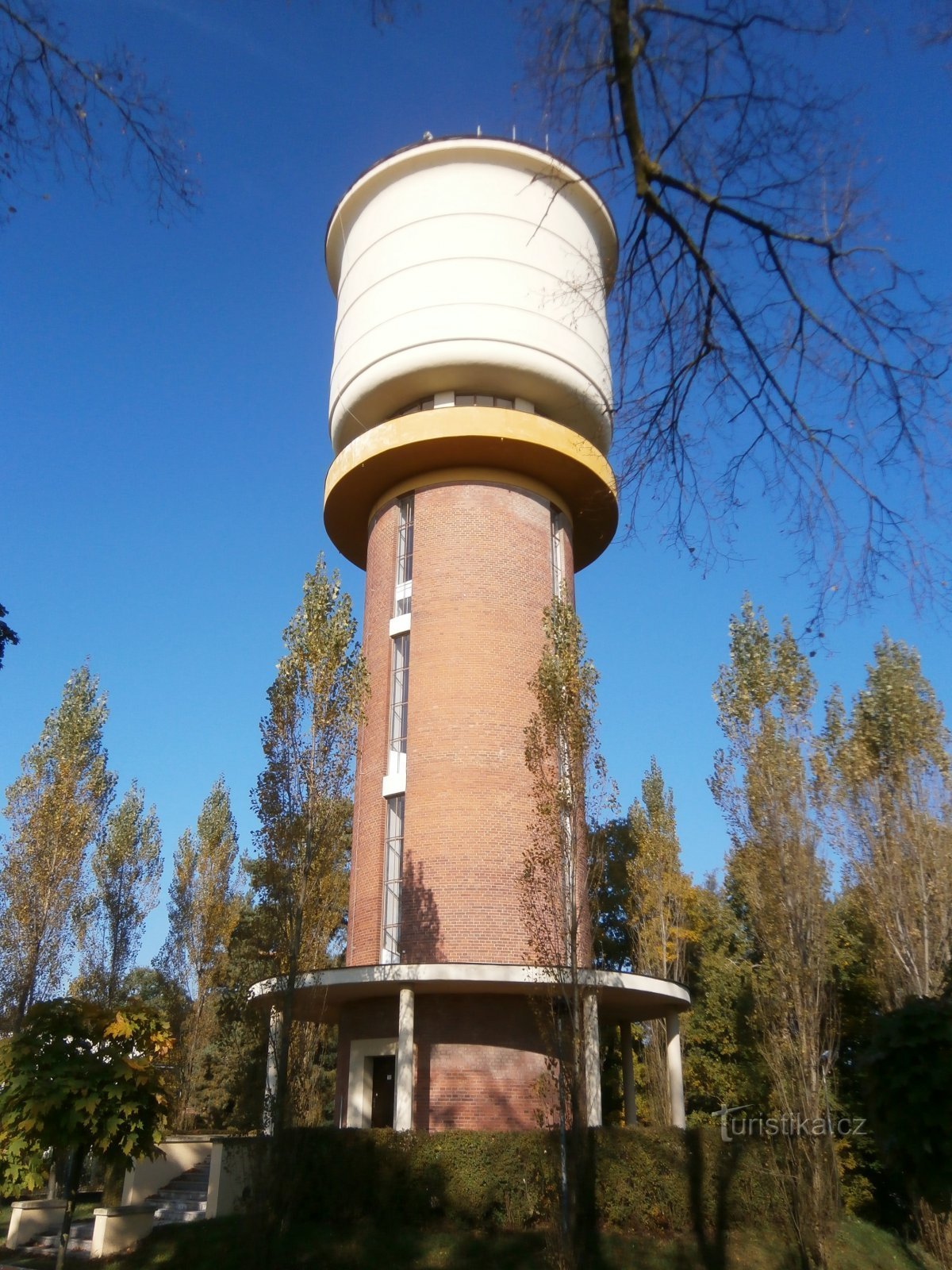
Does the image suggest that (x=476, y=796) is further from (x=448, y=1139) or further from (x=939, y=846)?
(x=939, y=846)

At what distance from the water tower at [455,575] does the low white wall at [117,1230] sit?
3822 millimetres

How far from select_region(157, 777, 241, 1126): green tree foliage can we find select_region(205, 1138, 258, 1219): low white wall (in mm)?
14131

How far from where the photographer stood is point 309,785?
1616cm

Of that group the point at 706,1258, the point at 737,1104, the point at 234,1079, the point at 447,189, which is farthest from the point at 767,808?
the point at 234,1079

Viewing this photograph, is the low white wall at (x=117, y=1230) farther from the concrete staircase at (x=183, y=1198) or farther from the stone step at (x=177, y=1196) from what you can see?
the stone step at (x=177, y=1196)

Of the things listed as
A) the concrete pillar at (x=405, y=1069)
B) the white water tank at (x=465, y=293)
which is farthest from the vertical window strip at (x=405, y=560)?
the concrete pillar at (x=405, y=1069)

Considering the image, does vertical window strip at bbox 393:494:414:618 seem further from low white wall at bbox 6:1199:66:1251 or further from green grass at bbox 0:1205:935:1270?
low white wall at bbox 6:1199:66:1251

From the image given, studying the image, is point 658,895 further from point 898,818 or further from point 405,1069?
point 405,1069

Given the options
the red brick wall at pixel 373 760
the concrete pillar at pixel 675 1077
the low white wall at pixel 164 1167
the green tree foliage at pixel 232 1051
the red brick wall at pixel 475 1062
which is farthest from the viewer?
the green tree foliage at pixel 232 1051

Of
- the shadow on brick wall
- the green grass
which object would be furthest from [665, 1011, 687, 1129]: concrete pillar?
the shadow on brick wall

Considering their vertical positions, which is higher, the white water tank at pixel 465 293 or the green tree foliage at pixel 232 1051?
the white water tank at pixel 465 293

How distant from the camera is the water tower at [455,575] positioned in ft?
58.0

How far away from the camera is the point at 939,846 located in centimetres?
2211

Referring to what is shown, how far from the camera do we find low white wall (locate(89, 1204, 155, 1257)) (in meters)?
16.4
